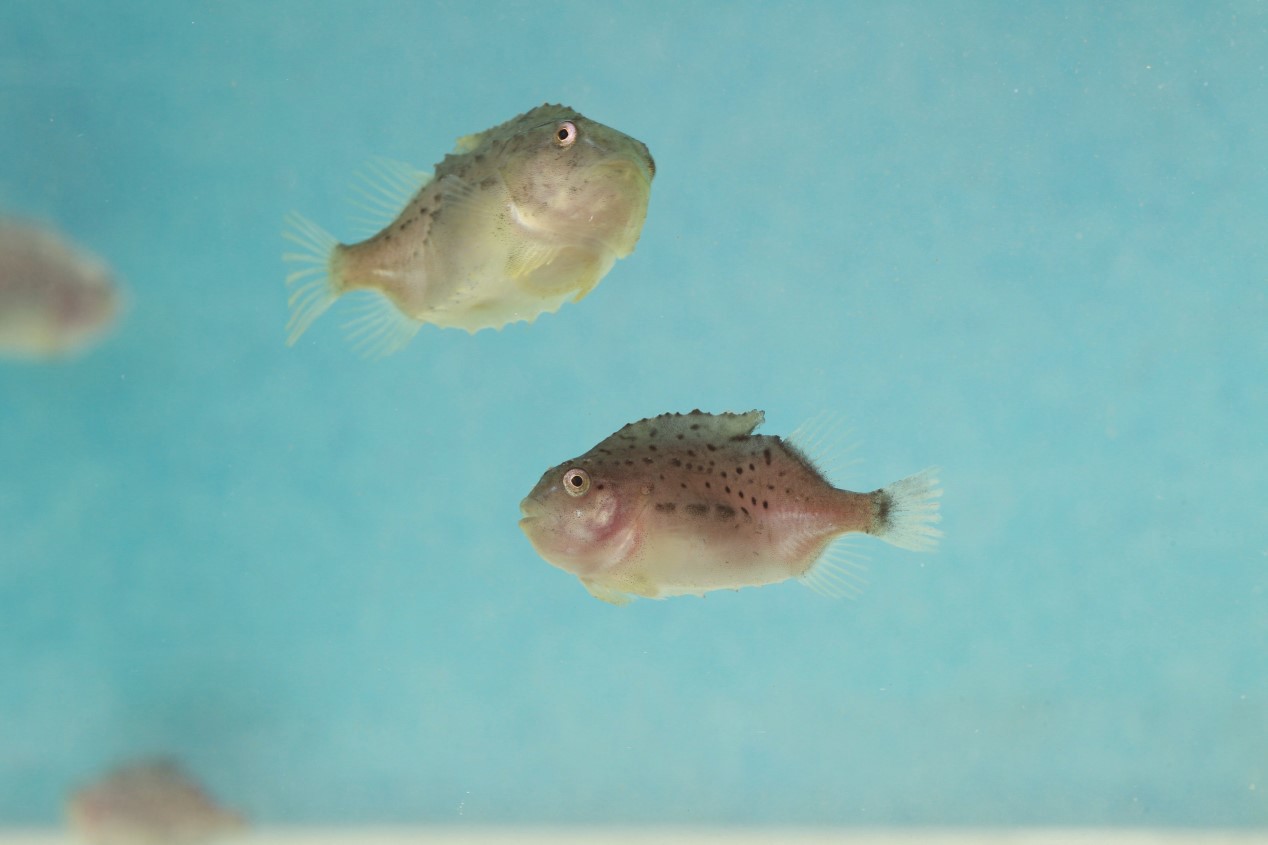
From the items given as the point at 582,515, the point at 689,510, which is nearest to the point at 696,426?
the point at 689,510

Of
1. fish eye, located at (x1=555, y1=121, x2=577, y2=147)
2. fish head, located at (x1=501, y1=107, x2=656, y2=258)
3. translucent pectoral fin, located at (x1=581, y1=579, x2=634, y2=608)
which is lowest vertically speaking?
translucent pectoral fin, located at (x1=581, y1=579, x2=634, y2=608)

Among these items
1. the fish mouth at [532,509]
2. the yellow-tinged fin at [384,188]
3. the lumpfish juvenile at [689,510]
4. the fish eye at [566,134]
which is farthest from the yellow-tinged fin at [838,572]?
the yellow-tinged fin at [384,188]

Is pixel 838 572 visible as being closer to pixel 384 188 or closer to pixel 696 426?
pixel 696 426

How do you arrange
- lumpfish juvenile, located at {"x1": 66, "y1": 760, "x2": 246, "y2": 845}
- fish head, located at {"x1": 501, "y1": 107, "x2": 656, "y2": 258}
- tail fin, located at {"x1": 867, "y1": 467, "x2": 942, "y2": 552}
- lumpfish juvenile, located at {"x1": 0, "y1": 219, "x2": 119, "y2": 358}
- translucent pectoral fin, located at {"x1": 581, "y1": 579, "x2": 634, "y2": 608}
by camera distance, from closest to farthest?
fish head, located at {"x1": 501, "y1": 107, "x2": 656, "y2": 258}
translucent pectoral fin, located at {"x1": 581, "y1": 579, "x2": 634, "y2": 608}
tail fin, located at {"x1": 867, "y1": 467, "x2": 942, "y2": 552}
lumpfish juvenile, located at {"x1": 0, "y1": 219, "x2": 119, "y2": 358}
lumpfish juvenile, located at {"x1": 66, "y1": 760, "x2": 246, "y2": 845}

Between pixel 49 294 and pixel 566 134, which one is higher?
pixel 49 294

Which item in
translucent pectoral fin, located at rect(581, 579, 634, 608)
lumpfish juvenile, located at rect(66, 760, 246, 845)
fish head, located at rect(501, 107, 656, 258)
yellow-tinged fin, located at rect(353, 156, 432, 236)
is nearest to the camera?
fish head, located at rect(501, 107, 656, 258)

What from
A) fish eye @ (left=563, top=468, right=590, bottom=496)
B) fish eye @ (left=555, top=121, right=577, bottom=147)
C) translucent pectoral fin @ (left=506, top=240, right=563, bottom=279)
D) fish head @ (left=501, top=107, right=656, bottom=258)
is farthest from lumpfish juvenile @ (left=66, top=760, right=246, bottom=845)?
fish eye @ (left=555, top=121, right=577, bottom=147)

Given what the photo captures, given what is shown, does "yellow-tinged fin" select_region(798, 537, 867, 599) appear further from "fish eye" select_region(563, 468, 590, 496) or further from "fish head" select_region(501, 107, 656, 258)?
"fish head" select_region(501, 107, 656, 258)
